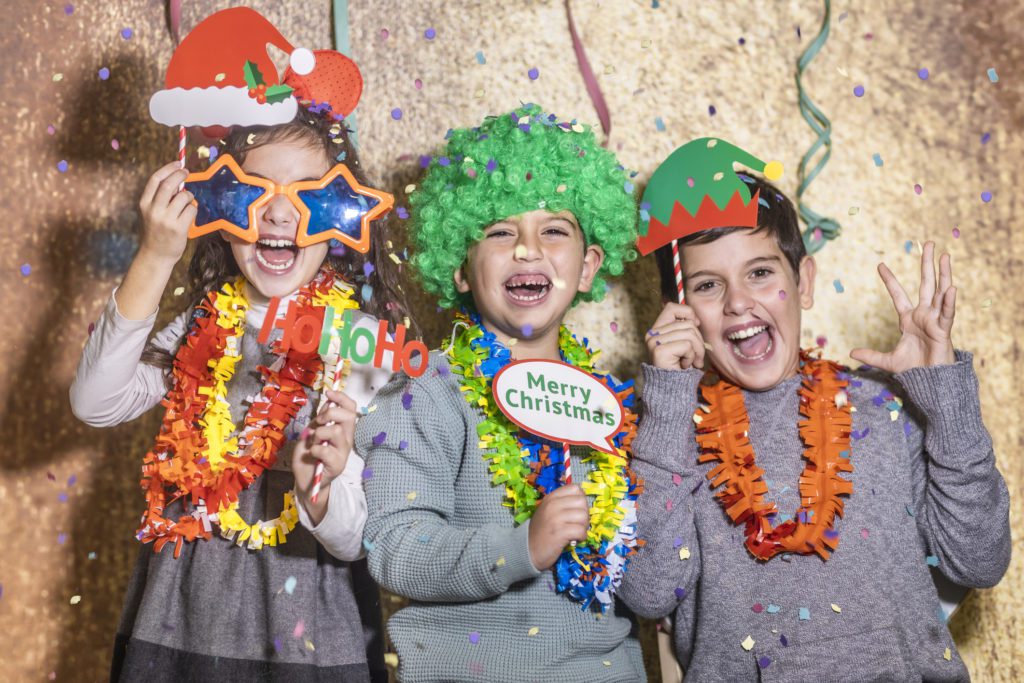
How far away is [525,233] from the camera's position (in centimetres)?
174

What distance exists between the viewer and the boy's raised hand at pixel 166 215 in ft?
5.08

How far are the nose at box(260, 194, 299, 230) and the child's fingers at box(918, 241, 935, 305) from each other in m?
1.10

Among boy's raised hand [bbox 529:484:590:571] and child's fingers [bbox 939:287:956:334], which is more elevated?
child's fingers [bbox 939:287:956:334]

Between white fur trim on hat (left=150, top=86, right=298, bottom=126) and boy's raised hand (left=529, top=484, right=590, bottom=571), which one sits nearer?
boy's raised hand (left=529, top=484, right=590, bottom=571)

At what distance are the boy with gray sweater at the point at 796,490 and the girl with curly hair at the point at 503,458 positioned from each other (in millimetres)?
97

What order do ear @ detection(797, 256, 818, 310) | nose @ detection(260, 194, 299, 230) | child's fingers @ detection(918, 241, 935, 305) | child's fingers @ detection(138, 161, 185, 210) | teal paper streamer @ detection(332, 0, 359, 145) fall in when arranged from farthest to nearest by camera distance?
teal paper streamer @ detection(332, 0, 359, 145), ear @ detection(797, 256, 818, 310), child's fingers @ detection(918, 241, 935, 305), nose @ detection(260, 194, 299, 230), child's fingers @ detection(138, 161, 185, 210)

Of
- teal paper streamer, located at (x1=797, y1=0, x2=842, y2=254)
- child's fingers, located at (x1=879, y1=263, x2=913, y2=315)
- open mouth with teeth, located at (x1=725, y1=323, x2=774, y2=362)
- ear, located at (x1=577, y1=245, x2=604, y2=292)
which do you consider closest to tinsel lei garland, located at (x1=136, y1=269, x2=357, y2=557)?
ear, located at (x1=577, y1=245, x2=604, y2=292)

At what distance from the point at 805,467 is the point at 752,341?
0.24 meters

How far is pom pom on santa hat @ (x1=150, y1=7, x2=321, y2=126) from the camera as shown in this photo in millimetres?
1588

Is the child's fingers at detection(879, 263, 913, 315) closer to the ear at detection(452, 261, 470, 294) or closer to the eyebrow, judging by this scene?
the eyebrow

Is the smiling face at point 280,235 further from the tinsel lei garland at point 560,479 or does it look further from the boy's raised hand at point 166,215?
the tinsel lei garland at point 560,479

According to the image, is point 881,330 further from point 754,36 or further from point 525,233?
point 525,233

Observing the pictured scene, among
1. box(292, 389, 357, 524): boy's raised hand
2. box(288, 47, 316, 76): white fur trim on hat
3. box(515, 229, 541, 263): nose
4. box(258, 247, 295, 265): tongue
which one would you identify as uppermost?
box(288, 47, 316, 76): white fur trim on hat

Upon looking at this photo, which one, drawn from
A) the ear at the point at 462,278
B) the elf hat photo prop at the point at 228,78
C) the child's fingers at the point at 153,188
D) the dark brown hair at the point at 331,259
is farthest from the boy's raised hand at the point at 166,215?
the ear at the point at 462,278
